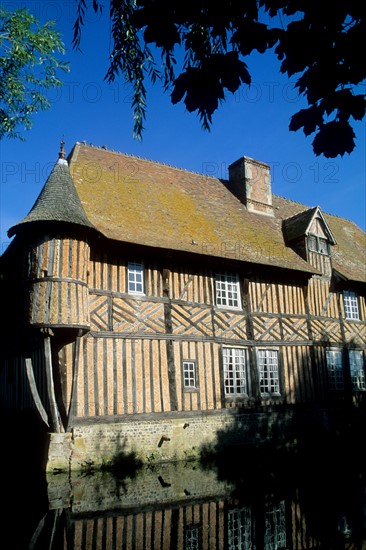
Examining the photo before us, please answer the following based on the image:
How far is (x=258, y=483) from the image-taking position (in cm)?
975

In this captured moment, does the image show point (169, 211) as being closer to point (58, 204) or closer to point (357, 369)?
point (58, 204)

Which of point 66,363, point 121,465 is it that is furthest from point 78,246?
point 121,465

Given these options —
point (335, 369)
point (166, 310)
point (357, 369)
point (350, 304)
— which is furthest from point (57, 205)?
point (357, 369)

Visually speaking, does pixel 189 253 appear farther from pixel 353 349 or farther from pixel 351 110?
pixel 351 110

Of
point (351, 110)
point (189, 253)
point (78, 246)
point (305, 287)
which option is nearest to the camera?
point (351, 110)

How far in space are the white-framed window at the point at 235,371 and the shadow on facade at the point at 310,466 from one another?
854 millimetres

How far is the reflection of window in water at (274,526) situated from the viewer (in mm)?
6472

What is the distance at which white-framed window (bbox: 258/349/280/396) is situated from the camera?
1362cm

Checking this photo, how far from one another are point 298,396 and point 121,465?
20.1 feet

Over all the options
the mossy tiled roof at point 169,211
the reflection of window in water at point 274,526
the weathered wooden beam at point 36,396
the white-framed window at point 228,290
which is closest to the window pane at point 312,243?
the mossy tiled roof at point 169,211

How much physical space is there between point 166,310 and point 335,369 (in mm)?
6916

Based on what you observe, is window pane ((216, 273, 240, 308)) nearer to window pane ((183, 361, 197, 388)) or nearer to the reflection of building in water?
window pane ((183, 361, 197, 388))

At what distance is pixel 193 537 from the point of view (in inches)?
258

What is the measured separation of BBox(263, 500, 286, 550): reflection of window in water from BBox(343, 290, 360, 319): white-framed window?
980 cm
